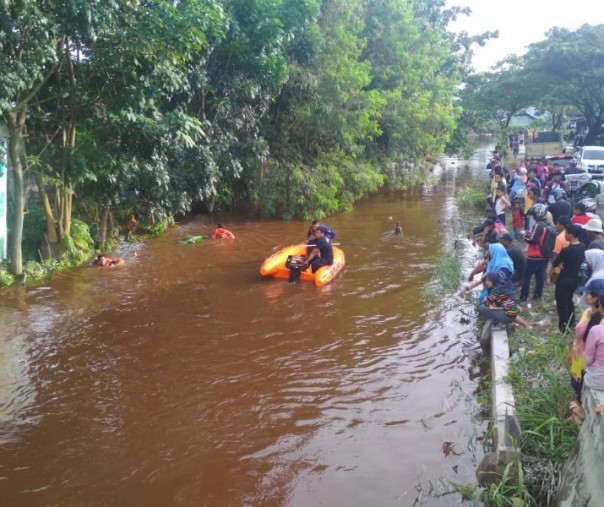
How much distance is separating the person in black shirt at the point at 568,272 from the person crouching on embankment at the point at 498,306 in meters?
0.52

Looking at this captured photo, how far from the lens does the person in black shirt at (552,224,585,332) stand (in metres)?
7.33

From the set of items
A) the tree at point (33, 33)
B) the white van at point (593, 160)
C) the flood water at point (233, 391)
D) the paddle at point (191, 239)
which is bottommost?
the flood water at point (233, 391)

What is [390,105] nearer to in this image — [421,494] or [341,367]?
[341,367]

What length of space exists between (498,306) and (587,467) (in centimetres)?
398

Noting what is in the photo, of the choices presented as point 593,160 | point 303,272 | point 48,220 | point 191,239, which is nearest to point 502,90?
point 593,160

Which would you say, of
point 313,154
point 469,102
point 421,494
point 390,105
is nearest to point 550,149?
point 469,102

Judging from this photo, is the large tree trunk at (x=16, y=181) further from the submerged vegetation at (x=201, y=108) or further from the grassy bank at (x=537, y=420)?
the grassy bank at (x=537, y=420)

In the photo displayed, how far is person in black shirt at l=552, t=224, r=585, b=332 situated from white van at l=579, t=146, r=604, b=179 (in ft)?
51.5

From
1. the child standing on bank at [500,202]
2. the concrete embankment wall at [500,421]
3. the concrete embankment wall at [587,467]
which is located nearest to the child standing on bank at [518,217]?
the child standing on bank at [500,202]

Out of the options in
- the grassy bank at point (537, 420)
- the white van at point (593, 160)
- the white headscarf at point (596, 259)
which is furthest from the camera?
the white van at point (593, 160)

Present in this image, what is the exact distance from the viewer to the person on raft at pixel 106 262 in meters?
12.8

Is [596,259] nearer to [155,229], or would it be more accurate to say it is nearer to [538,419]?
[538,419]

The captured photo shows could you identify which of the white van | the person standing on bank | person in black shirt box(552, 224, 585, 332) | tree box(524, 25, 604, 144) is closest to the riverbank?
person in black shirt box(552, 224, 585, 332)

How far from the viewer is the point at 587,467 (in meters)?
3.86
